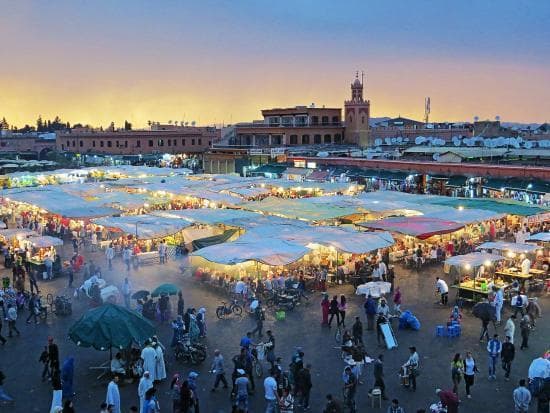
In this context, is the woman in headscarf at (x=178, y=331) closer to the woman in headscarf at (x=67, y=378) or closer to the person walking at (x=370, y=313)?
the woman in headscarf at (x=67, y=378)

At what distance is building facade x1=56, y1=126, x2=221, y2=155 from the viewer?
256 ft

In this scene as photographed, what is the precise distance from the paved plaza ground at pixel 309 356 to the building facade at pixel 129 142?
62.5 m

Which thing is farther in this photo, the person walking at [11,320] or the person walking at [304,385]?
the person walking at [11,320]

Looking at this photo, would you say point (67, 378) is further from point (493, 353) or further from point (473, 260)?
point (473, 260)

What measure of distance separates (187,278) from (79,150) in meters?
65.4

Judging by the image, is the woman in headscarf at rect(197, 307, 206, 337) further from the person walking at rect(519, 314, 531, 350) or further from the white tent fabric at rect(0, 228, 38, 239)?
the white tent fabric at rect(0, 228, 38, 239)

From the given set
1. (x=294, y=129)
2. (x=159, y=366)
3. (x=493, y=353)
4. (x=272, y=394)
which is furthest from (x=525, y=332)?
(x=294, y=129)

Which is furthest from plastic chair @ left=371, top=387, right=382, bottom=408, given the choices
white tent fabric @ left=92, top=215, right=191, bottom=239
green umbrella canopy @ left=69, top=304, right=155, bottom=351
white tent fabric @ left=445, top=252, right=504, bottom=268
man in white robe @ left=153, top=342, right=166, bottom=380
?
white tent fabric @ left=92, top=215, right=191, bottom=239

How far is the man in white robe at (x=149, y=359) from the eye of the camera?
1058cm

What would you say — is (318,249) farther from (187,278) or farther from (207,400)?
(207,400)

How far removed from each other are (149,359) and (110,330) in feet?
2.97

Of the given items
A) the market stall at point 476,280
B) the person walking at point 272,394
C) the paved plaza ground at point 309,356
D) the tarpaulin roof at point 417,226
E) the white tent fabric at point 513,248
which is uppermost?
the tarpaulin roof at point 417,226

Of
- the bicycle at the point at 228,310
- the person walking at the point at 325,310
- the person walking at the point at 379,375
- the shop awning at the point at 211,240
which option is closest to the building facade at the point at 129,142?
the shop awning at the point at 211,240

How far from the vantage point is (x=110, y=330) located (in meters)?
10.8
